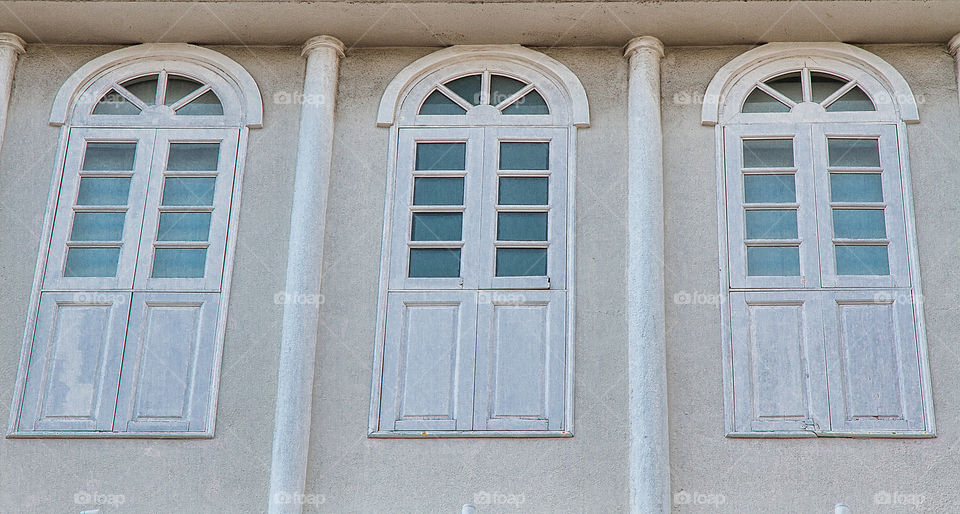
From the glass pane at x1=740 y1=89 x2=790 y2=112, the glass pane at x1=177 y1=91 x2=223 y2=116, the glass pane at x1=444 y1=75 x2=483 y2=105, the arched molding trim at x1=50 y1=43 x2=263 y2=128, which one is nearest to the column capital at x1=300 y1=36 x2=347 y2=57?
the arched molding trim at x1=50 y1=43 x2=263 y2=128

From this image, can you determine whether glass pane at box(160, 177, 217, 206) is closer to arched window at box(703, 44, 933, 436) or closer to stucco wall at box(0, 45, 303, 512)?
stucco wall at box(0, 45, 303, 512)

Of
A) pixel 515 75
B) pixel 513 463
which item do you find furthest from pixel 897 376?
pixel 515 75

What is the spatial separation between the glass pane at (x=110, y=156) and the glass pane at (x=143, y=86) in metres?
0.54

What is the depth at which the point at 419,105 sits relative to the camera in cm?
1121

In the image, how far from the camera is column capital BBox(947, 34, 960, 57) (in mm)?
11039

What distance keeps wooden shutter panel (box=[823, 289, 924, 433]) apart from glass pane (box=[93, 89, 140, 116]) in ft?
20.0

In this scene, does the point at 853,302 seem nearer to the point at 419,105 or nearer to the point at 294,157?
the point at 419,105

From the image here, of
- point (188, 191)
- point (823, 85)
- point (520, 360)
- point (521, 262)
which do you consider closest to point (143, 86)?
point (188, 191)

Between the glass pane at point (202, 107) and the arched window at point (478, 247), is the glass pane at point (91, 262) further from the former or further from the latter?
the arched window at point (478, 247)

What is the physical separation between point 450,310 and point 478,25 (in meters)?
2.52

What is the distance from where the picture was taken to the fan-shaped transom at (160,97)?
1127cm

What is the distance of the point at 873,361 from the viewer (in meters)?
10.1

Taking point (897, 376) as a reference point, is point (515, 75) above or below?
above

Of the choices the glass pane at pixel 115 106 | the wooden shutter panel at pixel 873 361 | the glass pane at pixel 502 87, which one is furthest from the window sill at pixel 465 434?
the glass pane at pixel 115 106
